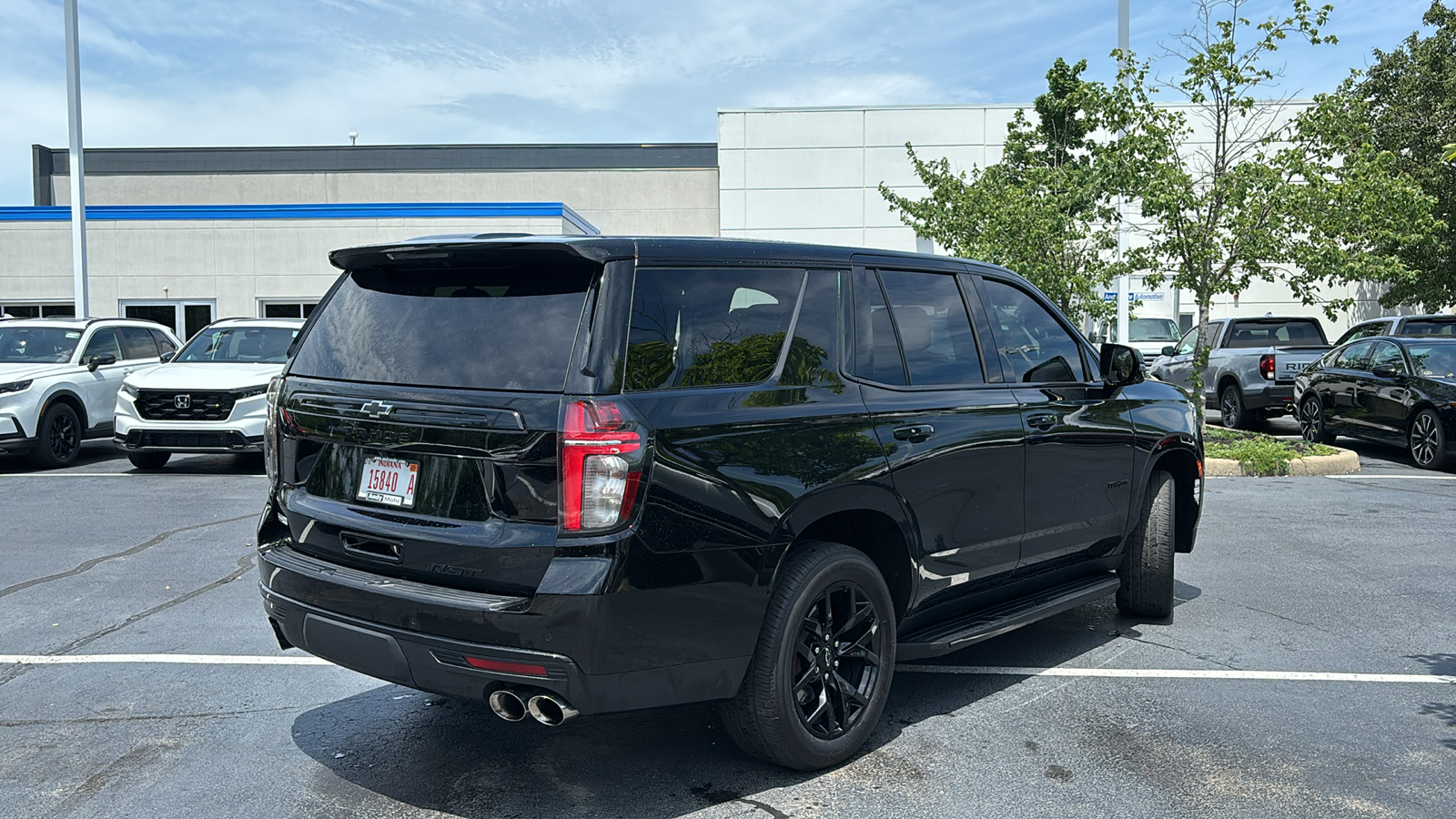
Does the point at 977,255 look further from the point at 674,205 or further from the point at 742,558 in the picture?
the point at 674,205

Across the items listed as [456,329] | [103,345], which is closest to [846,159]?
[103,345]

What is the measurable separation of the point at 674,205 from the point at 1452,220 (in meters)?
26.5

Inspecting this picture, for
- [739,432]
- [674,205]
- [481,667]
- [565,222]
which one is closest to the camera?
[481,667]

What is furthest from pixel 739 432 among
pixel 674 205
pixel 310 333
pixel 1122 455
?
pixel 674 205

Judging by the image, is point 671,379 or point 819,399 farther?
point 819,399

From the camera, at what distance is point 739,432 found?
3834mm

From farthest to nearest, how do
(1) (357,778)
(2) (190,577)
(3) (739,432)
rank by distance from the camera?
1. (2) (190,577)
2. (1) (357,778)
3. (3) (739,432)

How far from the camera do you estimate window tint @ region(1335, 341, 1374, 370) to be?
14.7m

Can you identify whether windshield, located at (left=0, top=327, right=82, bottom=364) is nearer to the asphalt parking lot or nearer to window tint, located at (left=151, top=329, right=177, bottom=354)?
window tint, located at (left=151, top=329, right=177, bottom=354)

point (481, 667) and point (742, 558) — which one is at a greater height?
point (742, 558)

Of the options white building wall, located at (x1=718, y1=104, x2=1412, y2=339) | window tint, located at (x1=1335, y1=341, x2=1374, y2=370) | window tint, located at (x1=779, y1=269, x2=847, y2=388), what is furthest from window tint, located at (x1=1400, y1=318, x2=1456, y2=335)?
white building wall, located at (x1=718, y1=104, x2=1412, y2=339)

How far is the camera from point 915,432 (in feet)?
14.8

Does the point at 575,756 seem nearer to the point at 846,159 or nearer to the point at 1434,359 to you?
the point at 1434,359

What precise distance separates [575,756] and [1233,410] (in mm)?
15698
